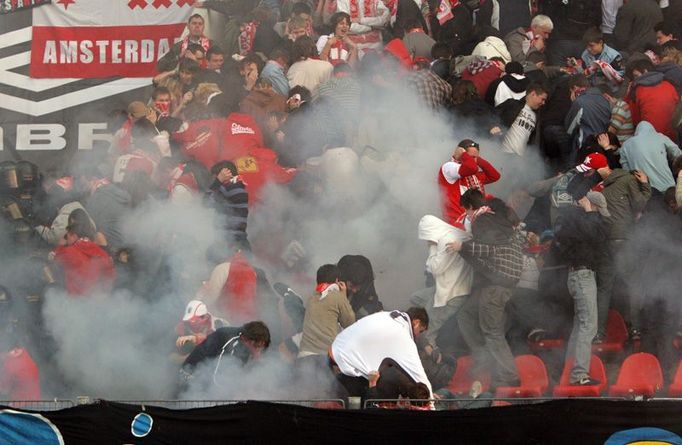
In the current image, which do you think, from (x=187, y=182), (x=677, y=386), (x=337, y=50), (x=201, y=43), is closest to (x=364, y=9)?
(x=337, y=50)

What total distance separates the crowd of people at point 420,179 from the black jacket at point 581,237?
17 mm

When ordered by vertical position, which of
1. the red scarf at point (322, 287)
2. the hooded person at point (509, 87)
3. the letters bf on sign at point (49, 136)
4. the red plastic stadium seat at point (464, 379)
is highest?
the hooded person at point (509, 87)

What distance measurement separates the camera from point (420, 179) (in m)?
13.2

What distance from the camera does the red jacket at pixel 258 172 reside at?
42.8ft

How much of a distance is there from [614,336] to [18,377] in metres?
4.52

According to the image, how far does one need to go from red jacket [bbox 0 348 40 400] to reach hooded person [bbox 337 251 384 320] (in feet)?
8.04

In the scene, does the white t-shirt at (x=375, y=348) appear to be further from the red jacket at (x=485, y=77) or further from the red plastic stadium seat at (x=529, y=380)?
the red jacket at (x=485, y=77)

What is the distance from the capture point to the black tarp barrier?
9305mm

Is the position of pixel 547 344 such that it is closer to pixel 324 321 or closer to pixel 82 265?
pixel 324 321

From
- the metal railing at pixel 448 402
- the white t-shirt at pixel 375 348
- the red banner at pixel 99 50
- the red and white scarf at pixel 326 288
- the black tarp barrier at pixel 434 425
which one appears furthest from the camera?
the red banner at pixel 99 50

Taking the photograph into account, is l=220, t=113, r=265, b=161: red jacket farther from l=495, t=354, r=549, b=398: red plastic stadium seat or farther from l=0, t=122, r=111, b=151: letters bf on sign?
l=495, t=354, r=549, b=398: red plastic stadium seat

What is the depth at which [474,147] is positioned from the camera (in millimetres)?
12297

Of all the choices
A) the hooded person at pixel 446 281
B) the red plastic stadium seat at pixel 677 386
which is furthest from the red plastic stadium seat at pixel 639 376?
the hooded person at pixel 446 281

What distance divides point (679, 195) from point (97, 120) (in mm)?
6720
